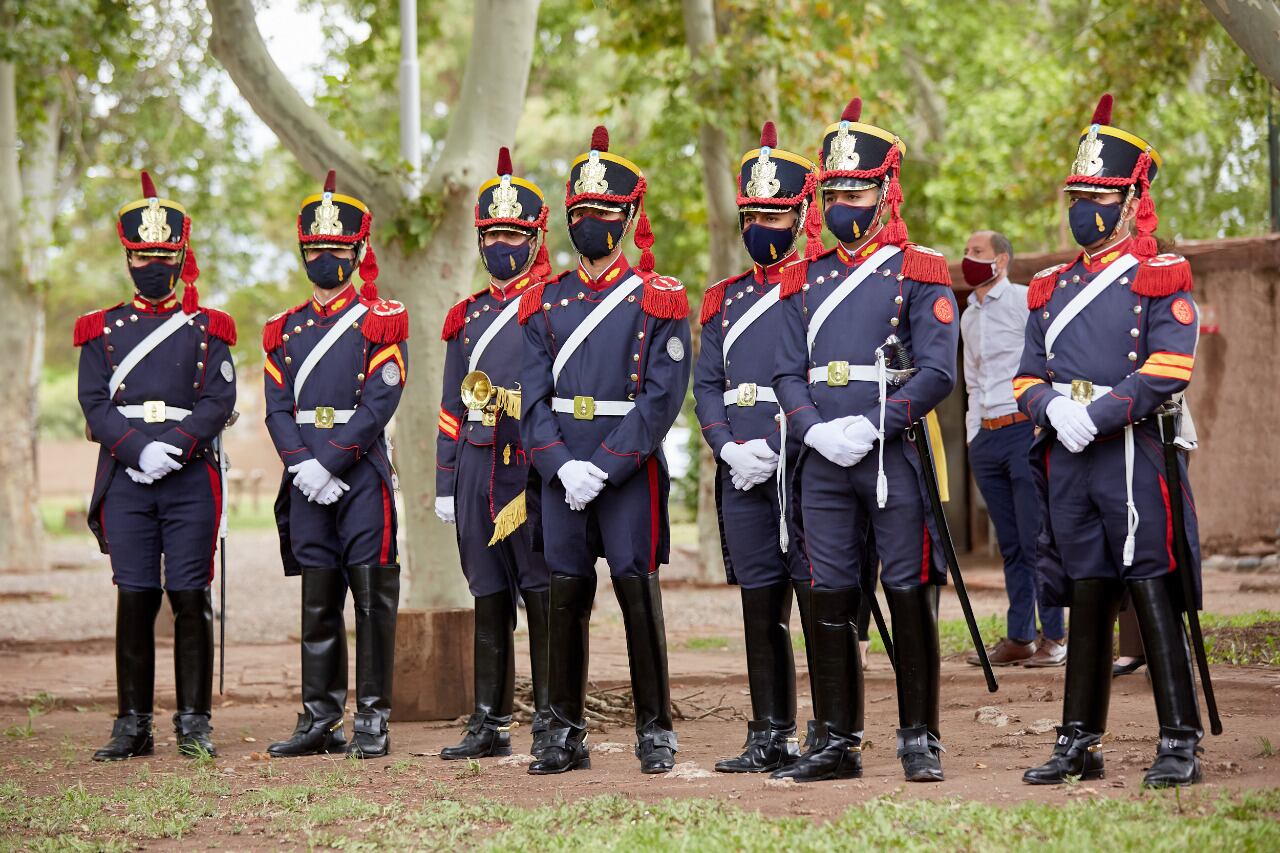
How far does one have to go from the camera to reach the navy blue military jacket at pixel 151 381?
7609 millimetres

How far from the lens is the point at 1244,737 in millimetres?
6676

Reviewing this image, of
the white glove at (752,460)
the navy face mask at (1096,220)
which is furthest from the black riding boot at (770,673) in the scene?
the navy face mask at (1096,220)

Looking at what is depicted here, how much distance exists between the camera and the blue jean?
29.9ft

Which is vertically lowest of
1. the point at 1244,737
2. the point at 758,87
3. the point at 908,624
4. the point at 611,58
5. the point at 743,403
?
the point at 1244,737

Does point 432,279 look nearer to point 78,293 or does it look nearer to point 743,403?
point 743,403

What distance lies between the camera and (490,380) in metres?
7.45

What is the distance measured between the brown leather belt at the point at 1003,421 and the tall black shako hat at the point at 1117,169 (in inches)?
119

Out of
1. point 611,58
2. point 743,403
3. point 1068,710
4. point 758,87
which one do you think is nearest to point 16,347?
point 758,87

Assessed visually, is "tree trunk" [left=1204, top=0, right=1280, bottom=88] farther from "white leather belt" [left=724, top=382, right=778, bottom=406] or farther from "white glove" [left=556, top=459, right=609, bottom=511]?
"white glove" [left=556, top=459, right=609, bottom=511]

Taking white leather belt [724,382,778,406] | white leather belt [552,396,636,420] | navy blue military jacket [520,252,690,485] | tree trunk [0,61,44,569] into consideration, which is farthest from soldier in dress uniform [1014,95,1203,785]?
tree trunk [0,61,44,569]

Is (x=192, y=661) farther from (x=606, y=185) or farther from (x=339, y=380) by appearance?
(x=606, y=185)

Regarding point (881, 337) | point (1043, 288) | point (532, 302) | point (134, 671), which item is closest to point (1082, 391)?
point (1043, 288)

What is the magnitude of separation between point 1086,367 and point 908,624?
1.13 m

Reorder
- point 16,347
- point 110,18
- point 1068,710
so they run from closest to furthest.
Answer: point 1068,710
point 110,18
point 16,347
